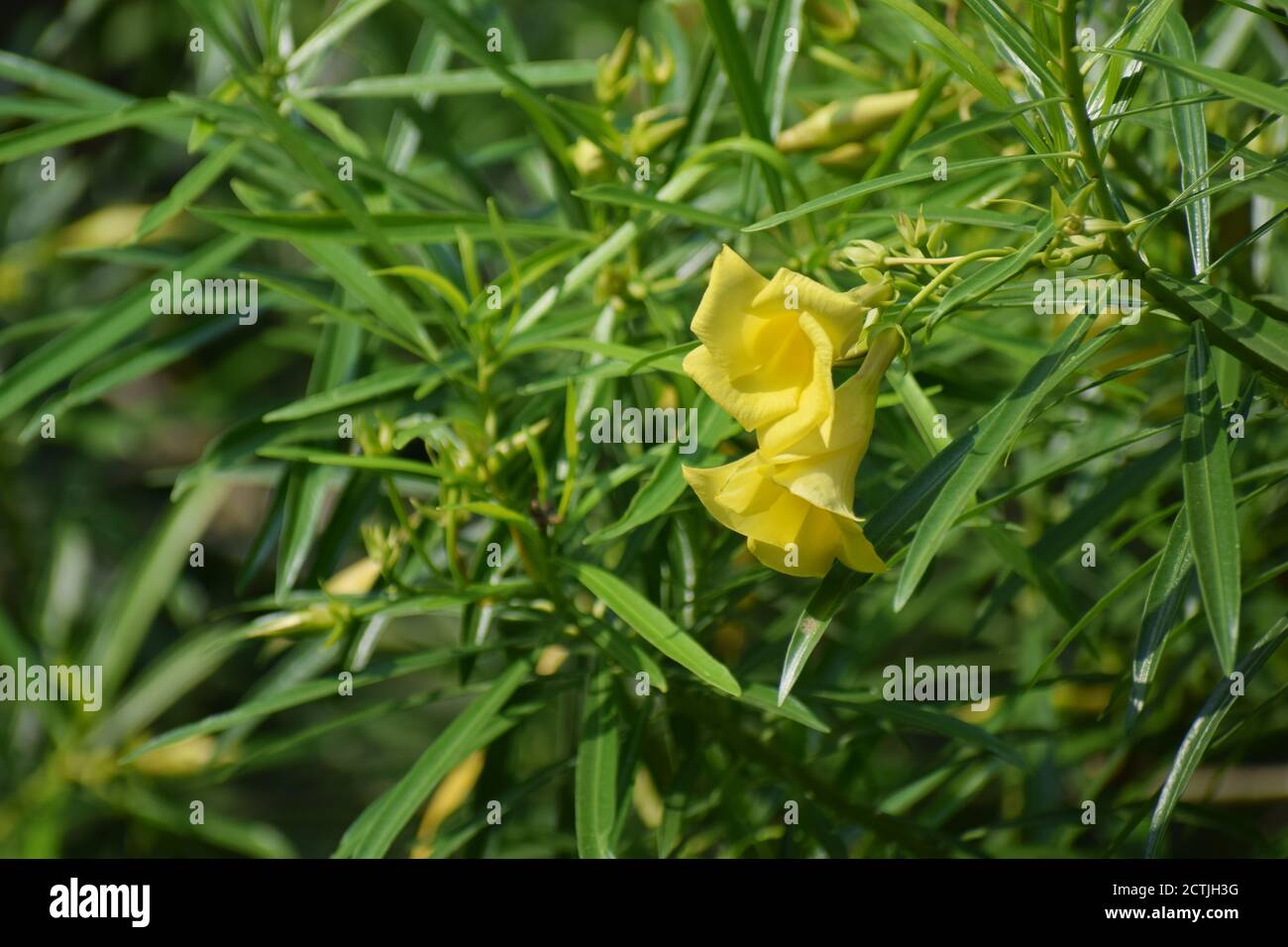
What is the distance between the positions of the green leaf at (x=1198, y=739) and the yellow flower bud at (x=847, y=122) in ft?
1.46

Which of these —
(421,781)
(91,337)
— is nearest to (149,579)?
(91,337)

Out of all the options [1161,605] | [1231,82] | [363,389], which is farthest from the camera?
[363,389]

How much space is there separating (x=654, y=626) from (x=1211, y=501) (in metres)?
0.32

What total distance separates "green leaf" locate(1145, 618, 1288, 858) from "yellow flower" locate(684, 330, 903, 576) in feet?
0.69

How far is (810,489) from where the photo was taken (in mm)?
591

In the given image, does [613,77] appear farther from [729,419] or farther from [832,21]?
[729,419]

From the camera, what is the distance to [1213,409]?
2.06 feet

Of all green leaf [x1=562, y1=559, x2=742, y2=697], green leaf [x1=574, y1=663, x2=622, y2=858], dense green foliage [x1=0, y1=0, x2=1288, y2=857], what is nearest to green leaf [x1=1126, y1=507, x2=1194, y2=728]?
dense green foliage [x1=0, y1=0, x2=1288, y2=857]

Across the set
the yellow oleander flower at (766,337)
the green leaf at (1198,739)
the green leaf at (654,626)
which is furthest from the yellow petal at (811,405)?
the green leaf at (1198,739)

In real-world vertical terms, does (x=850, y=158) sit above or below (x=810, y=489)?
above

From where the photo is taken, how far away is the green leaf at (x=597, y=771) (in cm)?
80

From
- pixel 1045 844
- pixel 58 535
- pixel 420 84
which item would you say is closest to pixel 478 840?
pixel 1045 844

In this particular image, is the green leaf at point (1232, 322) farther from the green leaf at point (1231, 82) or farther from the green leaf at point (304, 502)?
the green leaf at point (304, 502)
